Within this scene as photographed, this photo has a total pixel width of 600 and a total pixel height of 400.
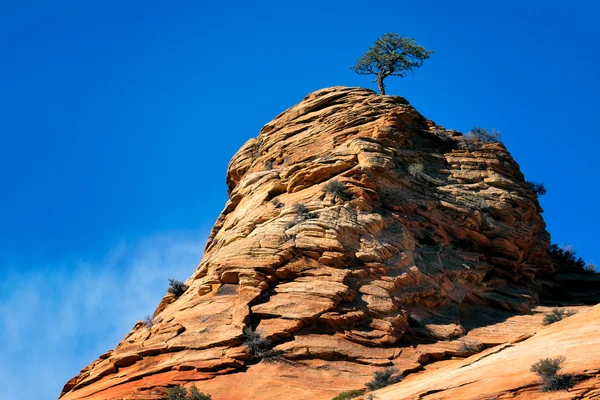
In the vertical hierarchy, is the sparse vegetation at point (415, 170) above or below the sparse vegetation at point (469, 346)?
above

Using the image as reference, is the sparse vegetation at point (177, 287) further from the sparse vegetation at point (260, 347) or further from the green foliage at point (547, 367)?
the green foliage at point (547, 367)

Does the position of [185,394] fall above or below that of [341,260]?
below

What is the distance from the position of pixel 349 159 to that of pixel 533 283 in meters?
A: 10.6

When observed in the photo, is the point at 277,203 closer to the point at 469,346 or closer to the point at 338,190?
the point at 338,190

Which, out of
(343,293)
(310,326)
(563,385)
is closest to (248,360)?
(310,326)

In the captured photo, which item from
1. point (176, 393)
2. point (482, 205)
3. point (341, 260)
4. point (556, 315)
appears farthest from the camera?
point (482, 205)

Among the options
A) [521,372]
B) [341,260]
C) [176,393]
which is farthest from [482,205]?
[176,393]

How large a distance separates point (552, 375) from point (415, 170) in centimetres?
1793

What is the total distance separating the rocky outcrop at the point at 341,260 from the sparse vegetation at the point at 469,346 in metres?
0.33

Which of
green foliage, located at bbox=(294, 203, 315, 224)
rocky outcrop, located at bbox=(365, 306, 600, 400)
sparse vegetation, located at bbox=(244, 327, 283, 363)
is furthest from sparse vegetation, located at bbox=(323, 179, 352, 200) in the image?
rocky outcrop, located at bbox=(365, 306, 600, 400)

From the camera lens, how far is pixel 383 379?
23.1 m

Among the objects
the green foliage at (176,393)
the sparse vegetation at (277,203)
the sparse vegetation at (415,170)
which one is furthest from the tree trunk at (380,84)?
the green foliage at (176,393)

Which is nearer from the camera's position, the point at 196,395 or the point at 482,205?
the point at 196,395

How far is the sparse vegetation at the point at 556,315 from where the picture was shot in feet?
92.2
